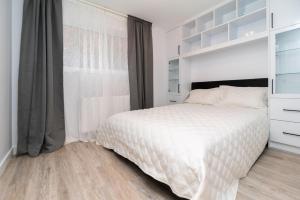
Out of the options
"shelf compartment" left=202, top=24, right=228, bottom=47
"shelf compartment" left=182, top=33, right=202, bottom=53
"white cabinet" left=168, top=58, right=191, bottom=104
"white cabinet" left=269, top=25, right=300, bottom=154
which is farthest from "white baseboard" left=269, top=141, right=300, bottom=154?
"shelf compartment" left=182, top=33, right=202, bottom=53

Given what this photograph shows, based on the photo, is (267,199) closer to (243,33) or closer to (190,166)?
(190,166)

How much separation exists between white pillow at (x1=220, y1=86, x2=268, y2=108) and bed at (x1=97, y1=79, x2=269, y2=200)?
46 cm

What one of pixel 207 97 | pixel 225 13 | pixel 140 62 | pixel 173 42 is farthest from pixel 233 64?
pixel 140 62

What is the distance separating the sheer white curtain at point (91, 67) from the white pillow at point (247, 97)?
6.03 ft

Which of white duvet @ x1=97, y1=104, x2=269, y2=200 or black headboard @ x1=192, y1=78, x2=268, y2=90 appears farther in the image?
black headboard @ x1=192, y1=78, x2=268, y2=90

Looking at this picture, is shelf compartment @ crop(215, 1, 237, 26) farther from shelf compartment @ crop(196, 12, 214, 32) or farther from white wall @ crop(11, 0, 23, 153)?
white wall @ crop(11, 0, 23, 153)

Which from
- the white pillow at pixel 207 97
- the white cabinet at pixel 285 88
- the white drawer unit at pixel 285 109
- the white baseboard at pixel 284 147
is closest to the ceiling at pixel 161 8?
the white cabinet at pixel 285 88

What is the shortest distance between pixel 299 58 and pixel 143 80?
2417 mm

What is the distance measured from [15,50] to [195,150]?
2545 mm

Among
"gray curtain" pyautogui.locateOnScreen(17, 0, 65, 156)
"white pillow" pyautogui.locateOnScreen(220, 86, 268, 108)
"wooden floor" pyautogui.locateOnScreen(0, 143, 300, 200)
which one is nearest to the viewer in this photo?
"wooden floor" pyautogui.locateOnScreen(0, 143, 300, 200)

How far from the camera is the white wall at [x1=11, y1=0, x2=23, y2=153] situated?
81.8 inches

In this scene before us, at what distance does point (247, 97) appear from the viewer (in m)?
2.26

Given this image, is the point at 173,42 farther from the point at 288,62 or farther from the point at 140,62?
the point at 288,62

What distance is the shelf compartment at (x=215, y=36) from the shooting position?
2883 mm
